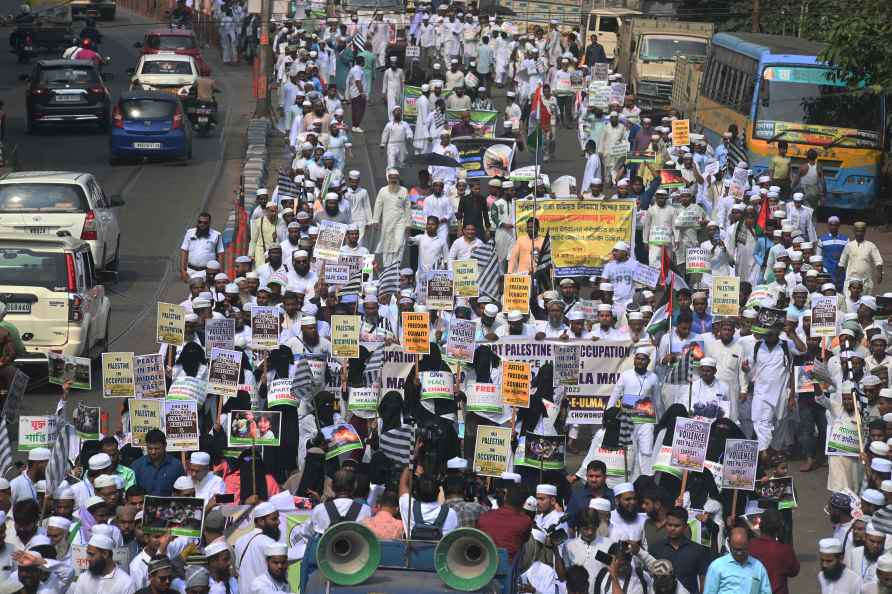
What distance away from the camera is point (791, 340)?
16.3m

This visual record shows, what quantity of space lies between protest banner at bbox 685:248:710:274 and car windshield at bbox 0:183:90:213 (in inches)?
308

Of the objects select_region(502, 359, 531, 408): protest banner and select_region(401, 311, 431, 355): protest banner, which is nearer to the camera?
select_region(502, 359, 531, 408): protest banner

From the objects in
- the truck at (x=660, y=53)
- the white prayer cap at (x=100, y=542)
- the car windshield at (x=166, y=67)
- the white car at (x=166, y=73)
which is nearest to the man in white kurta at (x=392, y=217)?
the white prayer cap at (x=100, y=542)

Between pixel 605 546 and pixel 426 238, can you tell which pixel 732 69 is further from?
pixel 605 546

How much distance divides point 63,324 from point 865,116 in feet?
50.7

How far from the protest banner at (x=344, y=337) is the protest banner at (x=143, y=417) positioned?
7.58 ft

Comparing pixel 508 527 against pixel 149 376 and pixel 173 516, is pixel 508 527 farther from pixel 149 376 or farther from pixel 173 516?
pixel 149 376

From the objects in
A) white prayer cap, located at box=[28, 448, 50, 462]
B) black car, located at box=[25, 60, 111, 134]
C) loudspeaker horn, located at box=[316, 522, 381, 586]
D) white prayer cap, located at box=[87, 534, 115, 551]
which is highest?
loudspeaker horn, located at box=[316, 522, 381, 586]

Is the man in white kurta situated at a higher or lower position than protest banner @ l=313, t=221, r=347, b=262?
lower

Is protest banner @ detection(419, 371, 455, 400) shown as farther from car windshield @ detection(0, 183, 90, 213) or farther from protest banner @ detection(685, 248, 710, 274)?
car windshield @ detection(0, 183, 90, 213)

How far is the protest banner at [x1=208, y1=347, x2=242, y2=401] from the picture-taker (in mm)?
13461

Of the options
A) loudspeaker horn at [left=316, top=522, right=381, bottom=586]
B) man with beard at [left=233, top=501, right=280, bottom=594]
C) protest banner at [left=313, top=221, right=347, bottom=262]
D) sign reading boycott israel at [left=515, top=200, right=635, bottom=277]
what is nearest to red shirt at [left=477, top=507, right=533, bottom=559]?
man with beard at [left=233, top=501, right=280, bottom=594]

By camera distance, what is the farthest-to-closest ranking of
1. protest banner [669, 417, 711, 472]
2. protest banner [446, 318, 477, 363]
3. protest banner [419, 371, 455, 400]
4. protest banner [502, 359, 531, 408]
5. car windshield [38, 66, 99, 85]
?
car windshield [38, 66, 99, 85], protest banner [446, 318, 477, 363], protest banner [419, 371, 455, 400], protest banner [502, 359, 531, 408], protest banner [669, 417, 711, 472]

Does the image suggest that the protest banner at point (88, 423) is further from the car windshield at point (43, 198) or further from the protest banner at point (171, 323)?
the car windshield at point (43, 198)
